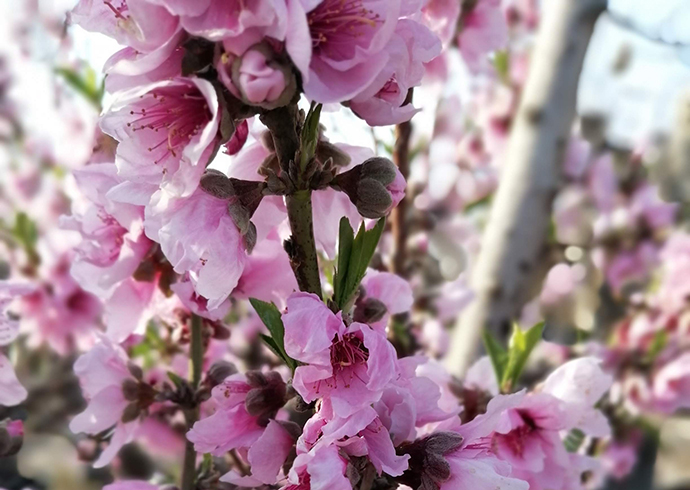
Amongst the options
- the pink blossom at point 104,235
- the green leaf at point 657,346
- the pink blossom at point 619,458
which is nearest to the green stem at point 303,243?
the pink blossom at point 104,235

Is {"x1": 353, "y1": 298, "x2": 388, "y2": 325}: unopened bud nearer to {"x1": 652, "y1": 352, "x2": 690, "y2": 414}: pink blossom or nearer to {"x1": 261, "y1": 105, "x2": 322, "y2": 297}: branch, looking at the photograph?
{"x1": 261, "y1": 105, "x2": 322, "y2": 297}: branch

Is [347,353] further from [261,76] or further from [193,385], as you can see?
[193,385]

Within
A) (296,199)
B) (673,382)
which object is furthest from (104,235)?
(673,382)

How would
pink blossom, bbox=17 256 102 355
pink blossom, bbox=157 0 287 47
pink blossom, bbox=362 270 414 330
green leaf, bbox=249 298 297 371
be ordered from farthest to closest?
pink blossom, bbox=17 256 102 355, pink blossom, bbox=362 270 414 330, green leaf, bbox=249 298 297 371, pink blossom, bbox=157 0 287 47

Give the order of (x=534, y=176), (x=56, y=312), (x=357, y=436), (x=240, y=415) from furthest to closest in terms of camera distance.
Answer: (x=56, y=312), (x=534, y=176), (x=240, y=415), (x=357, y=436)

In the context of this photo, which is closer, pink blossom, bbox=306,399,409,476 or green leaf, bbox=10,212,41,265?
pink blossom, bbox=306,399,409,476

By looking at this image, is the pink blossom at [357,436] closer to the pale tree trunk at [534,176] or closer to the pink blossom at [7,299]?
the pink blossom at [7,299]

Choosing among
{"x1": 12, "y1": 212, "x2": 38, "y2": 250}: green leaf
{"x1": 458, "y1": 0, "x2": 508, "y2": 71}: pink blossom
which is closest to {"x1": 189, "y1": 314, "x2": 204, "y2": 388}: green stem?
{"x1": 458, "y1": 0, "x2": 508, "y2": 71}: pink blossom
